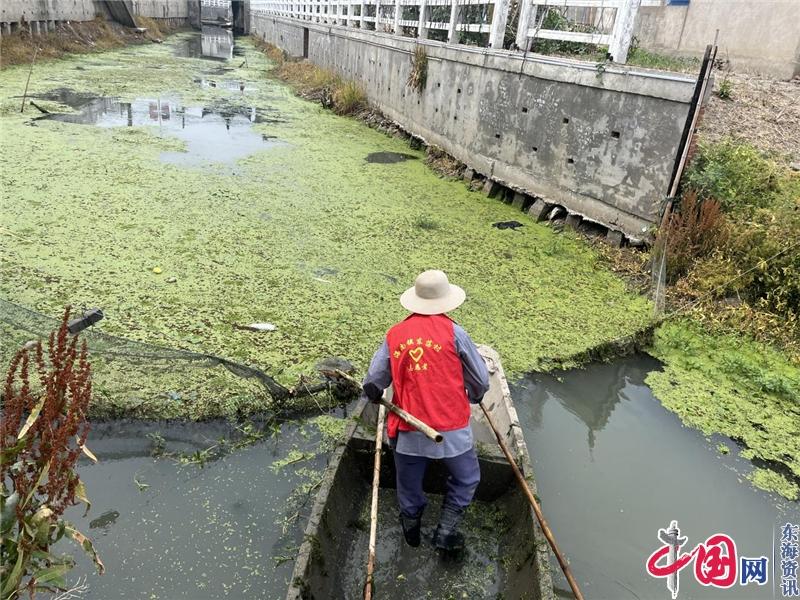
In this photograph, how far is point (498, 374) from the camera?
11.6 ft

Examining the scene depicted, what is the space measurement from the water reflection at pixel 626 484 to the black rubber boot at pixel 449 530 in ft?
1.77

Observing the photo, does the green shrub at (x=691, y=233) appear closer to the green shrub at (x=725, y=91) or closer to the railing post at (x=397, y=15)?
the green shrub at (x=725, y=91)

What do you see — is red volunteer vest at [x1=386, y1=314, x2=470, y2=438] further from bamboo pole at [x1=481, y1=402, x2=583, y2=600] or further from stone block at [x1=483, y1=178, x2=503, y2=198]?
stone block at [x1=483, y1=178, x2=503, y2=198]

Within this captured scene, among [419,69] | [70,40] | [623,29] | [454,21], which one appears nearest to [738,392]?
[623,29]

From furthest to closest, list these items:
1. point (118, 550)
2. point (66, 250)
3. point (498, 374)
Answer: point (66, 250)
point (498, 374)
point (118, 550)

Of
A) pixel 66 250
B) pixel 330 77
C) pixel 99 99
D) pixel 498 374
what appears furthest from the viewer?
pixel 330 77

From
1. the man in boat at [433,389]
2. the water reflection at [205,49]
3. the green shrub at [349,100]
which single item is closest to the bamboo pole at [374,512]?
the man in boat at [433,389]

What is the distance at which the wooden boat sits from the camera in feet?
7.82

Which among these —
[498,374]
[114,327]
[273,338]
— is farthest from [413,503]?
[114,327]

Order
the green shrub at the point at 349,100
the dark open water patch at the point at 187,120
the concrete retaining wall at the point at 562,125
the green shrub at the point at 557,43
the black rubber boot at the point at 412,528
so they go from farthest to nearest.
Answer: the green shrub at the point at 349,100 → the dark open water patch at the point at 187,120 → the green shrub at the point at 557,43 → the concrete retaining wall at the point at 562,125 → the black rubber boot at the point at 412,528

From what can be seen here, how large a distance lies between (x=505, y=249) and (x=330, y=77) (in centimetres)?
992

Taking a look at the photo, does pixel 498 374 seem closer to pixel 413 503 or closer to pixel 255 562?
pixel 413 503

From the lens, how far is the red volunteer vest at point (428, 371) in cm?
246

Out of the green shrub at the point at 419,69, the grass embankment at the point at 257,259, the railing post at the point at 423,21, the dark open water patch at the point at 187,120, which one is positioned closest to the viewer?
the grass embankment at the point at 257,259
